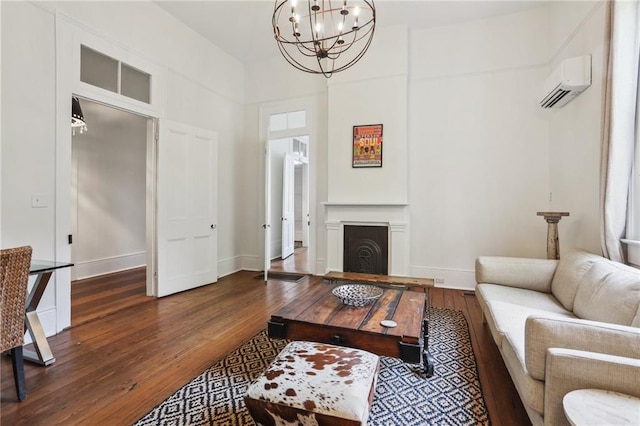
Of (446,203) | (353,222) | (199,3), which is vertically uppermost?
(199,3)

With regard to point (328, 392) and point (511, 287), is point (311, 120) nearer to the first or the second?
A: point (511, 287)

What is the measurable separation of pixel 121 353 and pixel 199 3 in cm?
408

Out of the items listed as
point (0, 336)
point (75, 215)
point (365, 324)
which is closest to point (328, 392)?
point (365, 324)

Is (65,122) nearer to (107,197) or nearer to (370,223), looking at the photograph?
(107,197)

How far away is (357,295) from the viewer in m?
2.26

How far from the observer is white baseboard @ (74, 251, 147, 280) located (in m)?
4.56

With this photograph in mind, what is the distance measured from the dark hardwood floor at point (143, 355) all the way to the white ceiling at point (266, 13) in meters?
3.73

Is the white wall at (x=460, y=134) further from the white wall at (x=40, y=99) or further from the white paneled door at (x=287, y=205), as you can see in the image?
the white wall at (x=40, y=99)

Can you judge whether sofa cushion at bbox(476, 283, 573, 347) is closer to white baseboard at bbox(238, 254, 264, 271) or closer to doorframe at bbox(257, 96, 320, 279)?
doorframe at bbox(257, 96, 320, 279)

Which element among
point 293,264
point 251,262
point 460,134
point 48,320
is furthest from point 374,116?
point 48,320

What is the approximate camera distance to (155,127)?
3826 millimetres

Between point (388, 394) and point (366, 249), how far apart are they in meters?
2.61

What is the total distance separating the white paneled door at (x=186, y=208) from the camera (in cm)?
384

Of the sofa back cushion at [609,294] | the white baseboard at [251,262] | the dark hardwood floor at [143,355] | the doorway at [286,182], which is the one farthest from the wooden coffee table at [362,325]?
the white baseboard at [251,262]
